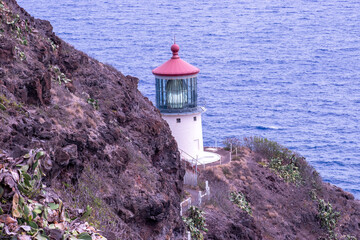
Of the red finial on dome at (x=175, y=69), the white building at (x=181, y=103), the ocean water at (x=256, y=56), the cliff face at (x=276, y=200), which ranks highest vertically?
the red finial on dome at (x=175, y=69)

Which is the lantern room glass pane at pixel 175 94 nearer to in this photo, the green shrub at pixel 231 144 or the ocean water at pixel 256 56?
the green shrub at pixel 231 144

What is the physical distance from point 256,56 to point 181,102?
72775 millimetres

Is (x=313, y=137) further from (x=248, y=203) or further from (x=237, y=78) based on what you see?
(x=248, y=203)

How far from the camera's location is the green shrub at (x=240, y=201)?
93.0 ft

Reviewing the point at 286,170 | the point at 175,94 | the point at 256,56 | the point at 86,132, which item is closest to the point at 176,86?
the point at 175,94

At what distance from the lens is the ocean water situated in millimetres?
64375

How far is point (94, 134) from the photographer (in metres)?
14.8

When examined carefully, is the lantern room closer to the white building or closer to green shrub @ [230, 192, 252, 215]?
the white building

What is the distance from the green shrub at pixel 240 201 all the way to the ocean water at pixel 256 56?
71.6ft

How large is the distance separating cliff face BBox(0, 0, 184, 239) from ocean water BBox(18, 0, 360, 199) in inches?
1334

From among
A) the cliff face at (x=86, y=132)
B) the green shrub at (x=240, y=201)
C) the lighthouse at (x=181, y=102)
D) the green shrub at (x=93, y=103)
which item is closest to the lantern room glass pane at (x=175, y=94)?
the lighthouse at (x=181, y=102)

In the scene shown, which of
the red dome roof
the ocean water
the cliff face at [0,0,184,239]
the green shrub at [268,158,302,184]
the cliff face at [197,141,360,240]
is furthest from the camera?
the ocean water

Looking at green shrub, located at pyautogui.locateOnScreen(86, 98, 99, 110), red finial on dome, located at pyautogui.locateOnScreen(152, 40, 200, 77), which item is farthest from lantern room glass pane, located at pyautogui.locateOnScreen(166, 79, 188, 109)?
green shrub, located at pyautogui.locateOnScreen(86, 98, 99, 110)

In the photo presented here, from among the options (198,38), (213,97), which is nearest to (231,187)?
(213,97)
